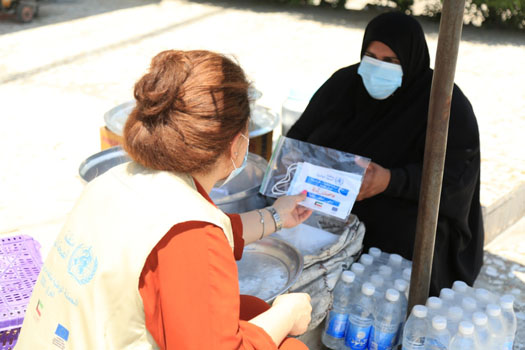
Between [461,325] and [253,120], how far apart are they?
182 cm

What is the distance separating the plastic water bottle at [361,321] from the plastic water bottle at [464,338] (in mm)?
322

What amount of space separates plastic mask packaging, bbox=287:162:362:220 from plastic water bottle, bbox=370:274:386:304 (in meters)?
Result: 0.28

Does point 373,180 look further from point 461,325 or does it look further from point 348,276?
point 461,325

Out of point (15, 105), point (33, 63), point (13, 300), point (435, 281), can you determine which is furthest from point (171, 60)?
point (33, 63)

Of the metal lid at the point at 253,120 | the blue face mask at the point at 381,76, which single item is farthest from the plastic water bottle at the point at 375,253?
the metal lid at the point at 253,120

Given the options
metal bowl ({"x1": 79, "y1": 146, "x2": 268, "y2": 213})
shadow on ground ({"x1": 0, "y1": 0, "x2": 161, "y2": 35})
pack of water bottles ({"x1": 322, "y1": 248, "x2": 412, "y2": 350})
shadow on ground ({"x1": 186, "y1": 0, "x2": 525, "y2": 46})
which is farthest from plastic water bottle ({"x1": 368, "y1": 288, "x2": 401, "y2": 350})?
shadow on ground ({"x1": 0, "y1": 0, "x2": 161, "y2": 35})

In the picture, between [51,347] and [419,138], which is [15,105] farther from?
[51,347]

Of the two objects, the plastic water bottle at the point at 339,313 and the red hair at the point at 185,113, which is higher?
the red hair at the point at 185,113

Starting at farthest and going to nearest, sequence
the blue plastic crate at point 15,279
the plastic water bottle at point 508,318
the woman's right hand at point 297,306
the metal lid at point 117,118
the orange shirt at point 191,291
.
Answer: the metal lid at point 117,118 < the plastic water bottle at point 508,318 < the blue plastic crate at point 15,279 < the woman's right hand at point 297,306 < the orange shirt at point 191,291

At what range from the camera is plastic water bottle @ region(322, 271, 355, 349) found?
247cm

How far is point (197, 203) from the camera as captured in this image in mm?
1554

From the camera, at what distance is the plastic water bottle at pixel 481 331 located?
223 centimetres

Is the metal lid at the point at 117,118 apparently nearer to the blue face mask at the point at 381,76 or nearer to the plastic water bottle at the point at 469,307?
the blue face mask at the point at 381,76

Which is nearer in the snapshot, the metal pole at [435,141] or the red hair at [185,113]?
the red hair at [185,113]
